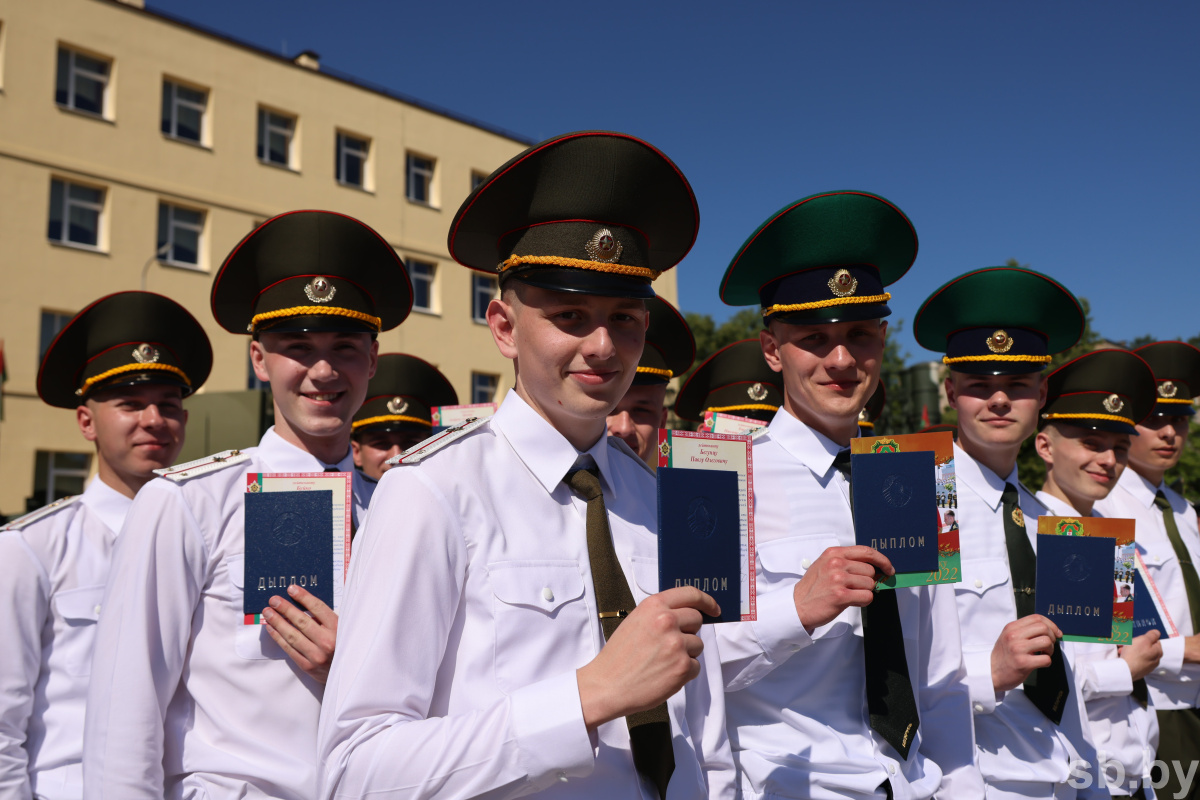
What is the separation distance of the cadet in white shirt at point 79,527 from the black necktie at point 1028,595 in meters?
3.71

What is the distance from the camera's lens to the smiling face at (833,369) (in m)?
3.14

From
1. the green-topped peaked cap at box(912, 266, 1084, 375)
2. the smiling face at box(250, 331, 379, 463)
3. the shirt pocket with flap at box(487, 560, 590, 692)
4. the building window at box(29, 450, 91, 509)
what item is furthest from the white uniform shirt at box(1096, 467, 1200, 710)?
the building window at box(29, 450, 91, 509)

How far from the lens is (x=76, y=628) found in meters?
3.64


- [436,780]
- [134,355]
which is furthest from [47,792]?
[436,780]

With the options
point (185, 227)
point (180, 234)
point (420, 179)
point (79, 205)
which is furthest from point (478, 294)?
point (79, 205)

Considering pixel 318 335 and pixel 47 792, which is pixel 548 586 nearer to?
pixel 318 335

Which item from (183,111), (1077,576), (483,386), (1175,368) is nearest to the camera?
(1077,576)

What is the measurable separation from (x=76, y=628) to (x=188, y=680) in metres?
1.25

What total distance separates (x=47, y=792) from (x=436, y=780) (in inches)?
99.6

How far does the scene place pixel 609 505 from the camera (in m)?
2.29

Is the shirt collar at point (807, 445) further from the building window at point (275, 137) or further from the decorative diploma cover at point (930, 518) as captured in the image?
the building window at point (275, 137)

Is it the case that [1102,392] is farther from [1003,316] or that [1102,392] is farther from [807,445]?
[807,445]

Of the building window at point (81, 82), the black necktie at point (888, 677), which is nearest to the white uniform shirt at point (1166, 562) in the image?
the black necktie at point (888, 677)

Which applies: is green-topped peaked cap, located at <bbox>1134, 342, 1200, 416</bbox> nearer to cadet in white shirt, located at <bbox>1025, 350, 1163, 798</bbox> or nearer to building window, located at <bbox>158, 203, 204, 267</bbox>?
cadet in white shirt, located at <bbox>1025, 350, 1163, 798</bbox>
